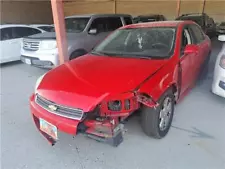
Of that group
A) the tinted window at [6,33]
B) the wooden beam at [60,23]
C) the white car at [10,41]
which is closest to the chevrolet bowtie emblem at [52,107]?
the wooden beam at [60,23]

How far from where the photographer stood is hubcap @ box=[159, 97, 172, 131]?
254 centimetres

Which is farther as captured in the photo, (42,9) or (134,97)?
(42,9)

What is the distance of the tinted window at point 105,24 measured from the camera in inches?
237

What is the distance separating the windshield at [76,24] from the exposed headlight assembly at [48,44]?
0.97m

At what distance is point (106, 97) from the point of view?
80.5 inches

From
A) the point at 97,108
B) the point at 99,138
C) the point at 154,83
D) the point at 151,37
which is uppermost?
the point at 151,37

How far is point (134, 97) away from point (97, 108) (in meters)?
0.39

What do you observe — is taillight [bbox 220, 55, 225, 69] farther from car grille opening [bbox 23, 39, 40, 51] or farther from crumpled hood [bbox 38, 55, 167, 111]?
car grille opening [bbox 23, 39, 40, 51]

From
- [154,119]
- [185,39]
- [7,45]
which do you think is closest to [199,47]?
[185,39]

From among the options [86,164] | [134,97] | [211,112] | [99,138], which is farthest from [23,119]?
[211,112]

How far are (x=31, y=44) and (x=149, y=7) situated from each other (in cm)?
1195

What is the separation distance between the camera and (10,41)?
6863mm

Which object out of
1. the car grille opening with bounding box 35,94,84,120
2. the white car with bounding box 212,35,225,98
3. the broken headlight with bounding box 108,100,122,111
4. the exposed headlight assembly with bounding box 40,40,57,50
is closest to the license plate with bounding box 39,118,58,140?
the car grille opening with bounding box 35,94,84,120

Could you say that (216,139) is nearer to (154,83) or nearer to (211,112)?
(211,112)
